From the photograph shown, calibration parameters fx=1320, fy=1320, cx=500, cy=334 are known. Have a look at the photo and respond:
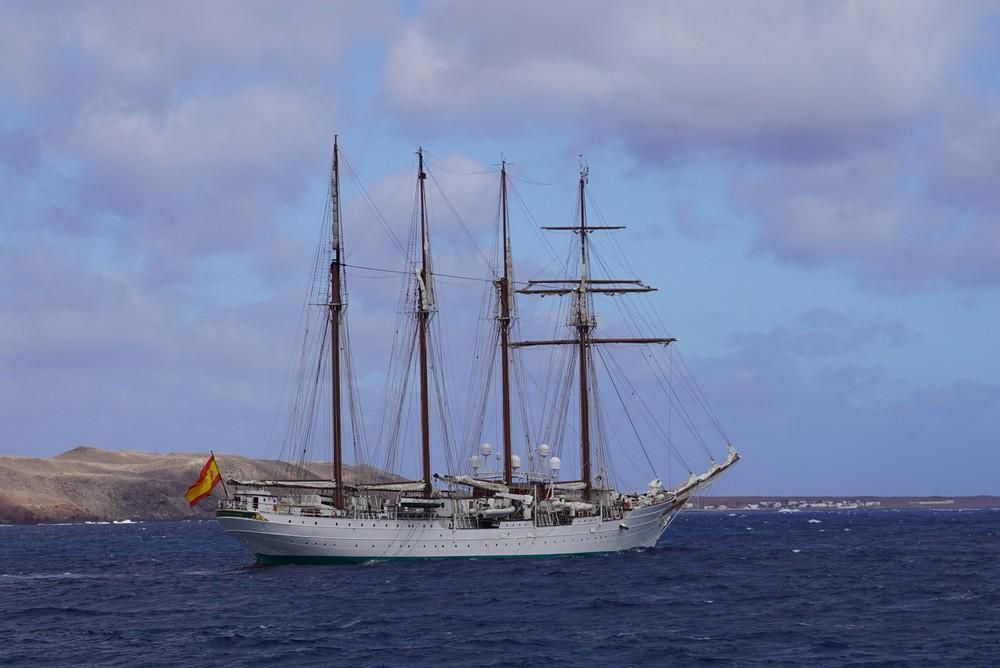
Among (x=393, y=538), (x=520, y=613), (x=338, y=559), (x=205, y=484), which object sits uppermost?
(x=205, y=484)

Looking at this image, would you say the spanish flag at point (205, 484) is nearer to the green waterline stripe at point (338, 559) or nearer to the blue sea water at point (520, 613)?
the blue sea water at point (520, 613)

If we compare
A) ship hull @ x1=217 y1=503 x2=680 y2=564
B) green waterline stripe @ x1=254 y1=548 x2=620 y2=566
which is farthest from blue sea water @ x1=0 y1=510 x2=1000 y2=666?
ship hull @ x1=217 y1=503 x2=680 y2=564

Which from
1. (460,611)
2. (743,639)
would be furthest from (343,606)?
(743,639)

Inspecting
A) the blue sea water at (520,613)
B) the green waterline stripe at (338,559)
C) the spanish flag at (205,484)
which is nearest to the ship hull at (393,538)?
the green waterline stripe at (338,559)

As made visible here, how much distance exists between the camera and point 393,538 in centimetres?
8750

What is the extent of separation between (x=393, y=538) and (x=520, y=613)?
95.1ft

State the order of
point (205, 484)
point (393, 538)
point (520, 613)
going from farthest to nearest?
point (393, 538), point (205, 484), point (520, 613)

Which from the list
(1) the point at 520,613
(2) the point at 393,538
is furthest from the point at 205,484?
(1) the point at 520,613

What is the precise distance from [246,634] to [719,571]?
38236mm

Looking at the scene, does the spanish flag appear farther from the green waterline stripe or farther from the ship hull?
the green waterline stripe

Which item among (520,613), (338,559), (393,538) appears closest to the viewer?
(520,613)

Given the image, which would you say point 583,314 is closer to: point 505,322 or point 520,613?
point 505,322

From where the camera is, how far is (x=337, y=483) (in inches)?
3548

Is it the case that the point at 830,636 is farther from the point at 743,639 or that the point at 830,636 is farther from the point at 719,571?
the point at 719,571
